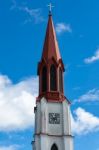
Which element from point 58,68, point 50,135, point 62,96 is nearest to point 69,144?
point 50,135

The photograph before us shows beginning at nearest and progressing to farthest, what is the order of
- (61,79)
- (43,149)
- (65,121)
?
(43,149) → (65,121) → (61,79)

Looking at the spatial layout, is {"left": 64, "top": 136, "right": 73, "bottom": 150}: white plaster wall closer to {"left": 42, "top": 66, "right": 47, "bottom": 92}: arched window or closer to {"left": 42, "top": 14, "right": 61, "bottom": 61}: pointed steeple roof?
{"left": 42, "top": 66, "right": 47, "bottom": 92}: arched window

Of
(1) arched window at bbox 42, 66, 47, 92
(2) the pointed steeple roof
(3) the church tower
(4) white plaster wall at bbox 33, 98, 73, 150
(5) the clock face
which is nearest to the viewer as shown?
(4) white plaster wall at bbox 33, 98, 73, 150

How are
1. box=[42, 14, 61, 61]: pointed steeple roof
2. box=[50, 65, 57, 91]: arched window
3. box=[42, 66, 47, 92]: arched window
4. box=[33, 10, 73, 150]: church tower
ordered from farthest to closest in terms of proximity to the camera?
box=[42, 14, 61, 61]: pointed steeple roof < box=[42, 66, 47, 92]: arched window < box=[50, 65, 57, 91]: arched window < box=[33, 10, 73, 150]: church tower

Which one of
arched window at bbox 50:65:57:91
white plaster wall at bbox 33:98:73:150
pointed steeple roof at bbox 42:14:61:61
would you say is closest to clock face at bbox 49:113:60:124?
white plaster wall at bbox 33:98:73:150

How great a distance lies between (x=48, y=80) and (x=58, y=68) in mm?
2390

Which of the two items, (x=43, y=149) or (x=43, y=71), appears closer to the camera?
(x=43, y=149)

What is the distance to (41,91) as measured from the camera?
51.5 meters

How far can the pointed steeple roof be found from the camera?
53469 mm

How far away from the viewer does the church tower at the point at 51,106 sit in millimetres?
47094

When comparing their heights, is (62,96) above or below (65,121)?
above

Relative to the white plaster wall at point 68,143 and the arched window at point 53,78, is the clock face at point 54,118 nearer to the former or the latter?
the white plaster wall at point 68,143

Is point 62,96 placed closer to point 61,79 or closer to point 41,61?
point 61,79

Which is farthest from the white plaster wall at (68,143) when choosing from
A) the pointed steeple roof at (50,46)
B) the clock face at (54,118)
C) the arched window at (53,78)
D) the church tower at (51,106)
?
the pointed steeple roof at (50,46)
